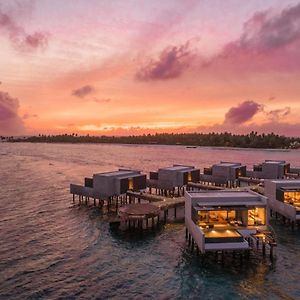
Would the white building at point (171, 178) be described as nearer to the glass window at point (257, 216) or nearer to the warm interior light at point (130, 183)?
the warm interior light at point (130, 183)

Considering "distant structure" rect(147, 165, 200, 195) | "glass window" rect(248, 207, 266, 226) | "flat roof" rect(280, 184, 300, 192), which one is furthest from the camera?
"distant structure" rect(147, 165, 200, 195)

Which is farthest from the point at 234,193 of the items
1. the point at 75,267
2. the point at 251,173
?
the point at 251,173

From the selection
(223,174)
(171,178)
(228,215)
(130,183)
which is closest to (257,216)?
(228,215)

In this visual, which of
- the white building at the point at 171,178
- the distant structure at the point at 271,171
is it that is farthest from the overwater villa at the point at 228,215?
the distant structure at the point at 271,171

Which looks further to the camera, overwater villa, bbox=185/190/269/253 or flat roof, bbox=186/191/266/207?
flat roof, bbox=186/191/266/207

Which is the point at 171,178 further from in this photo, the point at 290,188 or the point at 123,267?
the point at 123,267

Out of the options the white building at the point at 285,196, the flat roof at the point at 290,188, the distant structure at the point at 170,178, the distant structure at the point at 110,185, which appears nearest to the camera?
the white building at the point at 285,196

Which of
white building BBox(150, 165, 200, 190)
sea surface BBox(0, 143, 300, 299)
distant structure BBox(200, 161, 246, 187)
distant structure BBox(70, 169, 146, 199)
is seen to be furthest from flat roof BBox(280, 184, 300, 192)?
distant structure BBox(200, 161, 246, 187)

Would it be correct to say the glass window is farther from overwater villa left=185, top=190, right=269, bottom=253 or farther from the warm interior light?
the warm interior light
